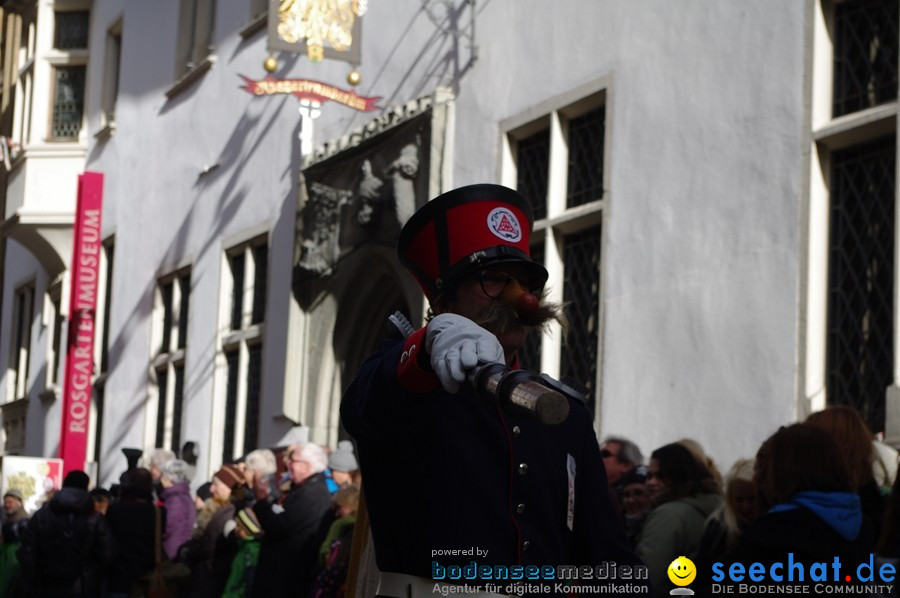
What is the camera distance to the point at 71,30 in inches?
1005

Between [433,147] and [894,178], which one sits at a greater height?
[433,147]

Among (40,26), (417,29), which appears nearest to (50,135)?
(40,26)

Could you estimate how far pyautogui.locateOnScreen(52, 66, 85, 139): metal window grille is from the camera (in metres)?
25.0

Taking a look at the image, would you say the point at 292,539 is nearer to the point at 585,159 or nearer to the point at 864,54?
the point at 585,159

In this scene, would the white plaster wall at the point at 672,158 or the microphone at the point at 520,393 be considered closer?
the microphone at the point at 520,393

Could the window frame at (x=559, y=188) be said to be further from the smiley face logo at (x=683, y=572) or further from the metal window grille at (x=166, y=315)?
the metal window grille at (x=166, y=315)

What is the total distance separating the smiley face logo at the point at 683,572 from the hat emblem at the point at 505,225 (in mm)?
2436

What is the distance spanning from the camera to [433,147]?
13922 mm

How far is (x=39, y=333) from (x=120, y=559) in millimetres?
13526

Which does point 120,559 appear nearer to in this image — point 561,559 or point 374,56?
point 374,56

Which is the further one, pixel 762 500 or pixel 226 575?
pixel 226 575

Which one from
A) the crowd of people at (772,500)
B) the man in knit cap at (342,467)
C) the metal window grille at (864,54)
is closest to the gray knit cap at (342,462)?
the man in knit cap at (342,467)

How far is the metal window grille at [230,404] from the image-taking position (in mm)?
18328

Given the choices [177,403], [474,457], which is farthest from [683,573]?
[177,403]
